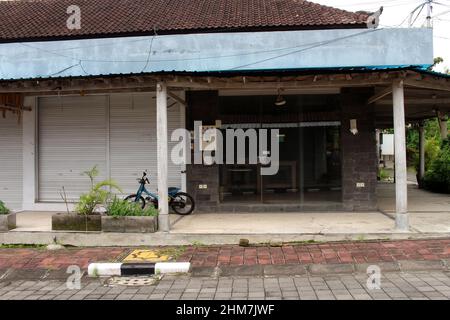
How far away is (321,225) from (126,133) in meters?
5.68

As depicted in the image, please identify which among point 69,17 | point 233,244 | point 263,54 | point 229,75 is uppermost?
point 69,17

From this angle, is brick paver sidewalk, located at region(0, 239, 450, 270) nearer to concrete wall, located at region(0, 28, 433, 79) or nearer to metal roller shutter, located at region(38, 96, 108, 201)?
metal roller shutter, located at region(38, 96, 108, 201)

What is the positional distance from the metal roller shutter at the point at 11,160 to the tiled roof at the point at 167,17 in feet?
8.21

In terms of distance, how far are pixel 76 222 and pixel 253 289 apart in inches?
170

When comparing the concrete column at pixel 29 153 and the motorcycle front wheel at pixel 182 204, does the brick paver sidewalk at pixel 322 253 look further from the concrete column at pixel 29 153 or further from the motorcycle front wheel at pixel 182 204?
the concrete column at pixel 29 153

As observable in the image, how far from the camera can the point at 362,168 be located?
35.1 feet

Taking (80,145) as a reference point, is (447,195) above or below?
below

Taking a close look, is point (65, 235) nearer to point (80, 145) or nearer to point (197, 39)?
point (80, 145)

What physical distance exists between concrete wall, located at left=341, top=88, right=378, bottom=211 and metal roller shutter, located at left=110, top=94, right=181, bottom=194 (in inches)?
194

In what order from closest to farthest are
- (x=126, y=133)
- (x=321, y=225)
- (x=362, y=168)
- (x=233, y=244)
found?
(x=233, y=244) < (x=321, y=225) < (x=362, y=168) < (x=126, y=133)

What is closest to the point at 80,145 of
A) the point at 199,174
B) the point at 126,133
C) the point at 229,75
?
the point at 126,133

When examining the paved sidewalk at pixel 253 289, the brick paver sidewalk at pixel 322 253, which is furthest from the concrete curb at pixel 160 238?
the paved sidewalk at pixel 253 289

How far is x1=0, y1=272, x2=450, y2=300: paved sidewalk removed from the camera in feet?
18.2

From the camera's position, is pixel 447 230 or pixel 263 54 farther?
pixel 263 54
